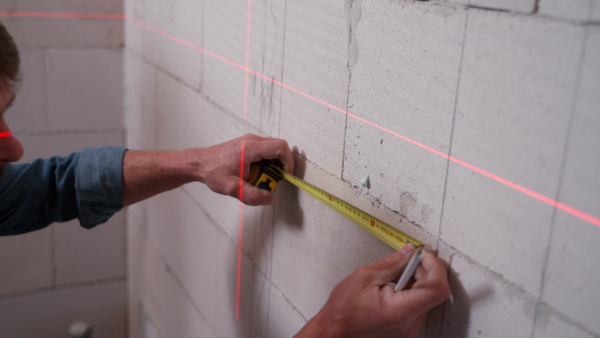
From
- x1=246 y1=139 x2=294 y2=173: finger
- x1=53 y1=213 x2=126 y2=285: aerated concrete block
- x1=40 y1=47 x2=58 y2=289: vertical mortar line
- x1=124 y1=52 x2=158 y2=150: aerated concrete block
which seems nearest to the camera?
x1=246 y1=139 x2=294 y2=173: finger

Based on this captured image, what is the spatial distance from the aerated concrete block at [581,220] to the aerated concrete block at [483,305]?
0.23ft

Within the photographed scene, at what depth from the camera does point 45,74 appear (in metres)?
2.79

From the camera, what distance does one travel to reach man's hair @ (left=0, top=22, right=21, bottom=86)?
164 cm

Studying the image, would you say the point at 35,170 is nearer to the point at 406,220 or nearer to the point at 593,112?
the point at 406,220

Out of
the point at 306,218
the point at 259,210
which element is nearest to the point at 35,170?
the point at 259,210

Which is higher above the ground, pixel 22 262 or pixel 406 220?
pixel 406 220

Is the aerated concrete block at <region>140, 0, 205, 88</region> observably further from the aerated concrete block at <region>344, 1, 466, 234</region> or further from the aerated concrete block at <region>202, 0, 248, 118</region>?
the aerated concrete block at <region>344, 1, 466, 234</region>

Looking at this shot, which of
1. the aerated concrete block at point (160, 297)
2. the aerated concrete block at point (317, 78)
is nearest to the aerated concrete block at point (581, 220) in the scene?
the aerated concrete block at point (317, 78)

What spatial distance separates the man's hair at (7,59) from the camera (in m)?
1.64

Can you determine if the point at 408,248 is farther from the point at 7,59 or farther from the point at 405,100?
the point at 7,59

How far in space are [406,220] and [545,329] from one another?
1.07ft

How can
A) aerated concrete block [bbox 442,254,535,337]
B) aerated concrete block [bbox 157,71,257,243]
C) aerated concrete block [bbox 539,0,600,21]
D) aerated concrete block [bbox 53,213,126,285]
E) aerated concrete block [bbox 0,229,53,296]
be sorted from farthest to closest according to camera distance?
aerated concrete block [bbox 53,213,126,285] < aerated concrete block [bbox 0,229,53,296] < aerated concrete block [bbox 157,71,257,243] < aerated concrete block [bbox 442,254,535,337] < aerated concrete block [bbox 539,0,600,21]

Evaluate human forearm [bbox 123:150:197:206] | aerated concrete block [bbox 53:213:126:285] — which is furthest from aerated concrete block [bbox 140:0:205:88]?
aerated concrete block [bbox 53:213:126:285]

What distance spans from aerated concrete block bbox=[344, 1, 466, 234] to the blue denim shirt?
0.87m
